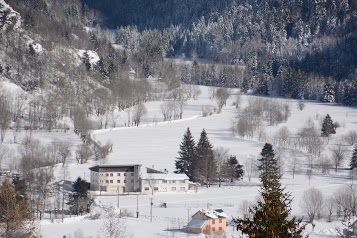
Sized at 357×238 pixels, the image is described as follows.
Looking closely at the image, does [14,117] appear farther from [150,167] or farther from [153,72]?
[153,72]

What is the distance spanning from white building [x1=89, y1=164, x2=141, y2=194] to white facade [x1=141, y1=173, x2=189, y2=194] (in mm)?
1207

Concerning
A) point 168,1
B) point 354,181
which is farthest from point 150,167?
point 168,1

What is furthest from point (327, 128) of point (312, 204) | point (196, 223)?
point (196, 223)

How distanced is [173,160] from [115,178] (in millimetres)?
9547

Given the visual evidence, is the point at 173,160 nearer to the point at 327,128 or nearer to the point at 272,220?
the point at 327,128

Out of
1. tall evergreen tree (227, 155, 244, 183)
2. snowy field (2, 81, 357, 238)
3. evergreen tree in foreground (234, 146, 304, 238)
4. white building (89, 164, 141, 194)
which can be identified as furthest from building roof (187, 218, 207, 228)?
evergreen tree in foreground (234, 146, 304, 238)

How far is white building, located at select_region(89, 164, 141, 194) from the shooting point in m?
45.2

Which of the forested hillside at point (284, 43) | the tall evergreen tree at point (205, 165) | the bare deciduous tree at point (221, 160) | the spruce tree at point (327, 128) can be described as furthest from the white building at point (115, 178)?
the forested hillside at point (284, 43)

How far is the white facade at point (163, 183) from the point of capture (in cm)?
4462

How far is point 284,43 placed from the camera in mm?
132750

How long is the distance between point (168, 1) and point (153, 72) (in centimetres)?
8877

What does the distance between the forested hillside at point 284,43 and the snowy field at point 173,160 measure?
13983mm

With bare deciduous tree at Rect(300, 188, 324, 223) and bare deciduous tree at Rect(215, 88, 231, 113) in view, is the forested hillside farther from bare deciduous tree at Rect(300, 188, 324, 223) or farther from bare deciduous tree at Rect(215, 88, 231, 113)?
bare deciduous tree at Rect(300, 188, 324, 223)

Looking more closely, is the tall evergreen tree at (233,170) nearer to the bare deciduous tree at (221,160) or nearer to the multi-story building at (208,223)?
the bare deciduous tree at (221,160)
